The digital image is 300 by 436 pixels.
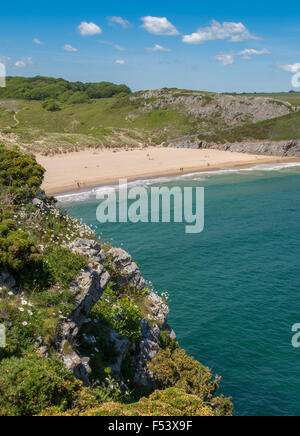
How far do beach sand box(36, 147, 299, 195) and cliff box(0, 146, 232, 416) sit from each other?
41.8m

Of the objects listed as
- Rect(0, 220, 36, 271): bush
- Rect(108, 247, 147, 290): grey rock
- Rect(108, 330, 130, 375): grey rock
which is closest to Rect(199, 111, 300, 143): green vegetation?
Rect(108, 247, 147, 290): grey rock

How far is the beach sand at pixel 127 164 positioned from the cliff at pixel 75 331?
41800 millimetres

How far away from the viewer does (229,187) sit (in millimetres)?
63812

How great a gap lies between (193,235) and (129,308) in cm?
2461

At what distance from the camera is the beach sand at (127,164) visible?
65.3 metres

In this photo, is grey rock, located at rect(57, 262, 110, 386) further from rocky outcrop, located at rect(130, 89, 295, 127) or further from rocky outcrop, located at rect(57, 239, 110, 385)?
rocky outcrop, located at rect(130, 89, 295, 127)

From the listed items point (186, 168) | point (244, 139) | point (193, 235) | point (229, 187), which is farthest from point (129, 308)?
point (244, 139)

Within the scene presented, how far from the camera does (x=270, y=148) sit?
320 feet

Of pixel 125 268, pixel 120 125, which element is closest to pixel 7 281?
pixel 125 268

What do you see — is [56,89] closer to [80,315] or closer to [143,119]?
[143,119]

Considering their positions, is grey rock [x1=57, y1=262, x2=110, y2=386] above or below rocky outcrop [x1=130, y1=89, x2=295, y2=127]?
below

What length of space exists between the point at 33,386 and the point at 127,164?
71.7 metres

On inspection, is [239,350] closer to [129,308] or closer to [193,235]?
[129,308]

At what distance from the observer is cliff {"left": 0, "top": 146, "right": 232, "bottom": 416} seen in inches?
365
